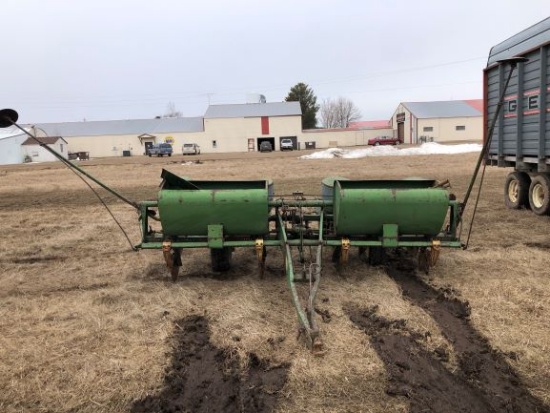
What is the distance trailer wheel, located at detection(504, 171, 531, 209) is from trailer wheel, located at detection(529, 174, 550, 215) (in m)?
0.29

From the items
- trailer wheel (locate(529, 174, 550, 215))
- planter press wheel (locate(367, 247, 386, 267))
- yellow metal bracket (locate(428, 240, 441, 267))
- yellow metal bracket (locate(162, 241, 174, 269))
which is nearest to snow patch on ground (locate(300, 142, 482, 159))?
trailer wheel (locate(529, 174, 550, 215))

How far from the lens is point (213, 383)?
11.4 ft

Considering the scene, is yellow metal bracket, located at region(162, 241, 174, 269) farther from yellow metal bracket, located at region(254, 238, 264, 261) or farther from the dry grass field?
yellow metal bracket, located at region(254, 238, 264, 261)

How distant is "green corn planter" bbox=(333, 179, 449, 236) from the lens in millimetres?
5414

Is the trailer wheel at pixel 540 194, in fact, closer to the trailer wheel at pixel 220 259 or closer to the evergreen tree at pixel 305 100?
the trailer wheel at pixel 220 259

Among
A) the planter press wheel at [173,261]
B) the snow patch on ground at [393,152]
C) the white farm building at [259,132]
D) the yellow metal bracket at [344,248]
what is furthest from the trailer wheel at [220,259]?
the white farm building at [259,132]

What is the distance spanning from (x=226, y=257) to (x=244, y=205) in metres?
0.91

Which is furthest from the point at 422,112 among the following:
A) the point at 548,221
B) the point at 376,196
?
the point at 376,196

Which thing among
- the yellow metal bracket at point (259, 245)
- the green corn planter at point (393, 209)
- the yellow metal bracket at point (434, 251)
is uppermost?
the green corn planter at point (393, 209)

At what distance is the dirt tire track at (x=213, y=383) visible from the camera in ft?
10.5

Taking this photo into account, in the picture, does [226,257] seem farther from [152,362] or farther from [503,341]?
[503,341]

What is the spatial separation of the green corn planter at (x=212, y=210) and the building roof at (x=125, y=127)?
192 feet

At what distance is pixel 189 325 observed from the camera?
444 centimetres

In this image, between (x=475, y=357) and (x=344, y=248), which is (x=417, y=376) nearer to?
(x=475, y=357)
